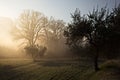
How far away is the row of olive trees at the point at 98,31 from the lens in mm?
29391

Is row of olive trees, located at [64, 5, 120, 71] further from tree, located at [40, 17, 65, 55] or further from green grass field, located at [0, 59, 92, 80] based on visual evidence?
tree, located at [40, 17, 65, 55]

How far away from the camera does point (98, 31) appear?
29781 millimetres

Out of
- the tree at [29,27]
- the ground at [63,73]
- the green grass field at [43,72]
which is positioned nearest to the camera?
the ground at [63,73]

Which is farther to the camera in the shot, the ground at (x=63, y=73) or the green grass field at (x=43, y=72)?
the green grass field at (x=43, y=72)

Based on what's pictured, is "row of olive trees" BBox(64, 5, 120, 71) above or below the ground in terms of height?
above

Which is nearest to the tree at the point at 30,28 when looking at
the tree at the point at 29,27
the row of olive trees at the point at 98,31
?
the tree at the point at 29,27

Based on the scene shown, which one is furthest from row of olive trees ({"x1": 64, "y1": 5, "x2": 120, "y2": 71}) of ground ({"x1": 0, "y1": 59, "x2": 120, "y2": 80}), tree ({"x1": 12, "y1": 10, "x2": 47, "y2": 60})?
tree ({"x1": 12, "y1": 10, "x2": 47, "y2": 60})

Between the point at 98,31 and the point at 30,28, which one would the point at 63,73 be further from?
the point at 30,28

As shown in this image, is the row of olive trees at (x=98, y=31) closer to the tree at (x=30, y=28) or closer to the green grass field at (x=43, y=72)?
the green grass field at (x=43, y=72)

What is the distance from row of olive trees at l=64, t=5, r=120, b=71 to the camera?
1157 inches

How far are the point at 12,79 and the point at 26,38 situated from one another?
142ft

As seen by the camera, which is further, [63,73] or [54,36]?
[54,36]

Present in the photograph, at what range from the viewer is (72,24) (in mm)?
31781

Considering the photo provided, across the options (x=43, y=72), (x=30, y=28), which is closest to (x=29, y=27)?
(x=30, y=28)
